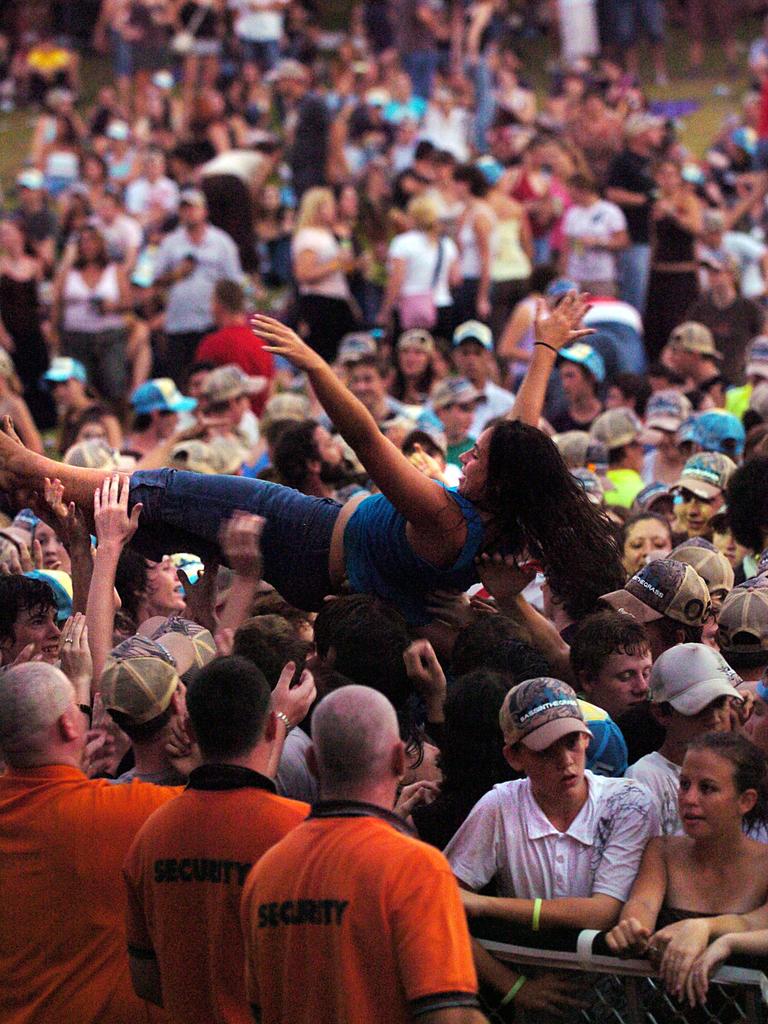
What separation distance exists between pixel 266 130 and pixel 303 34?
3179 millimetres

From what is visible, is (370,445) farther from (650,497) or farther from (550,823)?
(650,497)

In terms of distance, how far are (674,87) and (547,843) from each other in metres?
19.6

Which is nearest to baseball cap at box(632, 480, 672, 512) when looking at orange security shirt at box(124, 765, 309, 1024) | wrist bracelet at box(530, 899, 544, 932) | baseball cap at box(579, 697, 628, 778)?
baseball cap at box(579, 697, 628, 778)

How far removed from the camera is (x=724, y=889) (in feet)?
11.9

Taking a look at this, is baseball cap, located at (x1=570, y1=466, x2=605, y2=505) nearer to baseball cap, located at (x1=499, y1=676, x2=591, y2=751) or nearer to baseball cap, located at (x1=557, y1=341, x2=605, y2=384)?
baseball cap, located at (x1=499, y1=676, x2=591, y2=751)

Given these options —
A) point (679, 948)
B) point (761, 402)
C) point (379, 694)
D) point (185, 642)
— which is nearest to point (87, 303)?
point (761, 402)

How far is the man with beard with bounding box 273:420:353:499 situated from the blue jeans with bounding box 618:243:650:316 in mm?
6595

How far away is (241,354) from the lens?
1116 cm

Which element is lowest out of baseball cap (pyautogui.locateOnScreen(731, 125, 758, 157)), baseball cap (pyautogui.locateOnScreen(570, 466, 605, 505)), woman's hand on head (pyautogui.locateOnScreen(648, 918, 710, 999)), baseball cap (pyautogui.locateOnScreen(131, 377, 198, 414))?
baseball cap (pyautogui.locateOnScreen(731, 125, 758, 157))

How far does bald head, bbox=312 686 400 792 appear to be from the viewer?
10.7 ft

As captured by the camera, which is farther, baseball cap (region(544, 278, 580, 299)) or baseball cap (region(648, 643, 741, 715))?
baseball cap (region(544, 278, 580, 299))

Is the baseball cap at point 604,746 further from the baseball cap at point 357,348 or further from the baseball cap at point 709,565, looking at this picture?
the baseball cap at point 357,348

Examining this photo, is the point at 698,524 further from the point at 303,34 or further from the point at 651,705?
the point at 303,34

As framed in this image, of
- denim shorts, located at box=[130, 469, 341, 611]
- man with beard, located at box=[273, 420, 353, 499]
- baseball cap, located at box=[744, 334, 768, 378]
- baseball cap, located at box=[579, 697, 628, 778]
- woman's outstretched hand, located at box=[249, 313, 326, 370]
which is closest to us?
baseball cap, located at box=[579, 697, 628, 778]
